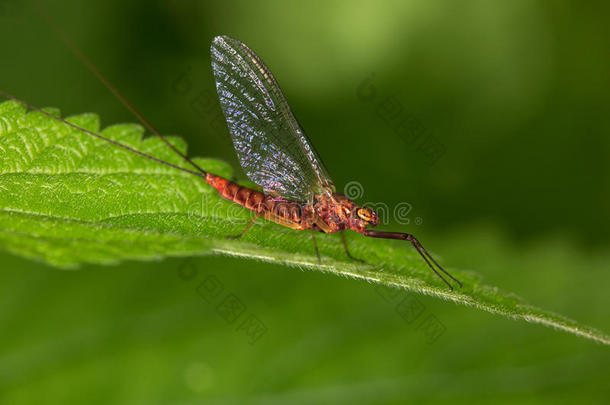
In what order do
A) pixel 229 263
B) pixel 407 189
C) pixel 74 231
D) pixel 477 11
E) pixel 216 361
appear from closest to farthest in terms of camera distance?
pixel 74 231 < pixel 216 361 < pixel 229 263 < pixel 407 189 < pixel 477 11

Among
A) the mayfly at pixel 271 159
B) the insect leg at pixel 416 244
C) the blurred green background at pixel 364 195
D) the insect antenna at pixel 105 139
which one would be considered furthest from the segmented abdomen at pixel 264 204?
the blurred green background at pixel 364 195

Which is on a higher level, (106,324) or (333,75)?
(333,75)

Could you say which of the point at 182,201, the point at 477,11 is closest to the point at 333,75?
the point at 477,11

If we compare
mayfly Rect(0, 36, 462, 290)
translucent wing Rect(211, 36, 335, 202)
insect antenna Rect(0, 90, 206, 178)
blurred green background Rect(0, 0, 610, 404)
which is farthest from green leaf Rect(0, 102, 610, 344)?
blurred green background Rect(0, 0, 610, 404)

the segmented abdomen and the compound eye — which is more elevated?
the segmented abdomen

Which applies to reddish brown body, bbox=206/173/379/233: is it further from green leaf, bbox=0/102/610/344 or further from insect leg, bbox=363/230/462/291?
insect leg, bbox=363/230/462/291

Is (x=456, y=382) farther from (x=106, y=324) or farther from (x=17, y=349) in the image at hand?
(x=17, y=349)

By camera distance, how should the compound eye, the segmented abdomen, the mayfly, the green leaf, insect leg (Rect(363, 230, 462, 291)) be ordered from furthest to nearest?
the compound eye → the mayfly → the segmented abdomen → insect leg (Rect(363, 230, 462, 291)) → the green leaf

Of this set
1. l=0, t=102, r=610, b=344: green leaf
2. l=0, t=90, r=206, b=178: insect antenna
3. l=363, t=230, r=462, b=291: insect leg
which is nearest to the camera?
l=0, t=102, r=610, b=344: green leaf
